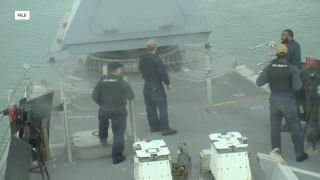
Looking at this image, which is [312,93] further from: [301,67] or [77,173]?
[77,173]

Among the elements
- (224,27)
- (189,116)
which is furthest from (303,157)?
(224,27)

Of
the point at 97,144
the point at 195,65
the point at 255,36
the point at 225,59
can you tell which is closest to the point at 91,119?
the point at 97,144

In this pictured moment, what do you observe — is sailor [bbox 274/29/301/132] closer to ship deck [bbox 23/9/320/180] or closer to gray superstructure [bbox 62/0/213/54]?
ship deck [bbox 23/9/320/180]

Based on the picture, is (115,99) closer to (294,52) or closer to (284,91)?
(284,91)

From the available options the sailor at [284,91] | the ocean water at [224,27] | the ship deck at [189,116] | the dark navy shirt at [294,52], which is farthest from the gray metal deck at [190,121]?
the ocean water at [224,27]

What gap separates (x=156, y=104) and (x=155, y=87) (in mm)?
259

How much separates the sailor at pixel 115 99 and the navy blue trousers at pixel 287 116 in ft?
4.71

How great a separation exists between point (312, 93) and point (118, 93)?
1985mm

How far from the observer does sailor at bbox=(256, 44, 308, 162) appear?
5898mm

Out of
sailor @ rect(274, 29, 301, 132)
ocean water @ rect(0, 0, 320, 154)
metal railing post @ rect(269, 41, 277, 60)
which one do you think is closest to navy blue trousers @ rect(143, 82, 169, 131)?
sailor @ rect(274, 29, 301, 132)

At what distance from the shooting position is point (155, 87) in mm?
6699

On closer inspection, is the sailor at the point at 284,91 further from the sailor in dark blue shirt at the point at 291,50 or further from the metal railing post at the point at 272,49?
the metal railing post at the point at 272,49

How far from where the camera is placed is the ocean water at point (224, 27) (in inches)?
481

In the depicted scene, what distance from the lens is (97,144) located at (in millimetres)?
6238
